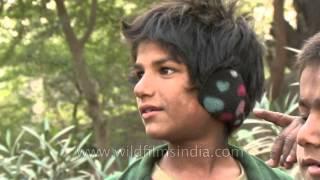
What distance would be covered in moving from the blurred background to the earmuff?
91.7 inches

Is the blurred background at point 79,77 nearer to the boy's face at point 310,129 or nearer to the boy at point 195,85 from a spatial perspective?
the boy at point 195,85

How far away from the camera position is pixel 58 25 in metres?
7.98

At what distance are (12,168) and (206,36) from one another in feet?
9.10

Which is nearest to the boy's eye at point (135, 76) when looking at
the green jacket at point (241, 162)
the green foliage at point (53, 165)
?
the green jacket at point (241, 162)

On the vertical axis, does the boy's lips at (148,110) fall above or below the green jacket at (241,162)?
above

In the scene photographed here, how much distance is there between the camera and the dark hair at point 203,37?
7.32 ft

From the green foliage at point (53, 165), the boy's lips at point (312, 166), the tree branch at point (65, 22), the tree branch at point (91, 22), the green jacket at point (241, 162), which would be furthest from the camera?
the tree branch at point (91, 22)


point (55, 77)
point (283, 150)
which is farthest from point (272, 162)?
point (55, 77)

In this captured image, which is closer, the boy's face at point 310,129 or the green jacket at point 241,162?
the boy's face at point 310,129

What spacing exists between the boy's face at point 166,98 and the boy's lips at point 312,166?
69 cm

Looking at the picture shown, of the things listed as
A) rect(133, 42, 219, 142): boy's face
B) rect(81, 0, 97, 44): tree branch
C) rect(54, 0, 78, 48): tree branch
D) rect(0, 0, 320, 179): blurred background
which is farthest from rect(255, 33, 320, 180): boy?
rect(81, 0, 97, 44): tree branch

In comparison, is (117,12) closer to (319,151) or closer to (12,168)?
(12,168)

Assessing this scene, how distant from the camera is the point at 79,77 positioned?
725 cm

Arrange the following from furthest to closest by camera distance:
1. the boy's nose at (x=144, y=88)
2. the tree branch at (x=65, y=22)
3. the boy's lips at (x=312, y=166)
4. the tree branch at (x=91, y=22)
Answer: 1. the tree branch at (x=91, y=22)
2. the tree branch at (x=65, y=22)
3. the boy's nose at (x=144, y=88)
4. the boy's lips at (x=312, y=166)
